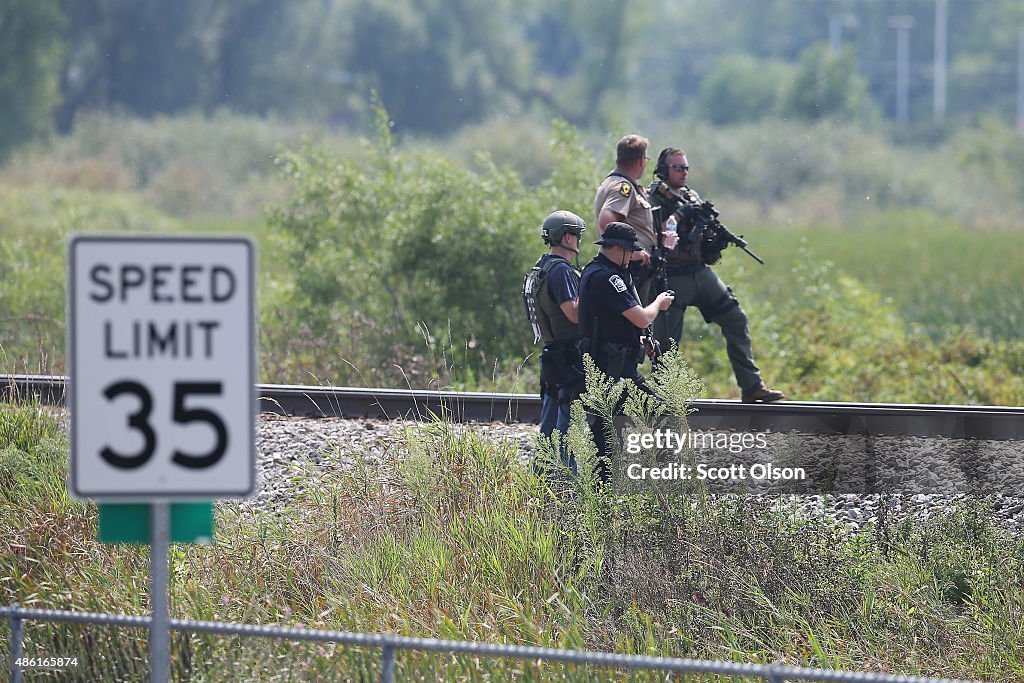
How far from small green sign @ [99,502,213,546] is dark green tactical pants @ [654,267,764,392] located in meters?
6.12

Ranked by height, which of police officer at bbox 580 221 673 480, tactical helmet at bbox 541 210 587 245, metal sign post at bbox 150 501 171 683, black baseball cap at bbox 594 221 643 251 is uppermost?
tactical helmet at bbox 541 210 587 245

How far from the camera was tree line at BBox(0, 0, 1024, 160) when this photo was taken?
209 feet

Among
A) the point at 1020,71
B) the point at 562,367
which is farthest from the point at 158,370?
the point at 1020,71

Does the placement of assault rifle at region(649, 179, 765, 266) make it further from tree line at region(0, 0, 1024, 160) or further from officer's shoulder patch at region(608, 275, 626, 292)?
tree line at region(0, 0, 1024, 160)

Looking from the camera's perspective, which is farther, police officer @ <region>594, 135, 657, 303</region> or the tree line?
the tree line

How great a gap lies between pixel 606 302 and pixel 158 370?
166 inches

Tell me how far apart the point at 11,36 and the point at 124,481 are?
5719 centimetres

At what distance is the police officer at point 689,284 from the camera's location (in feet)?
33.7

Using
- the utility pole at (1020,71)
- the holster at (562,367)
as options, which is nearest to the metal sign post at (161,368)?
the holster at (562,367)

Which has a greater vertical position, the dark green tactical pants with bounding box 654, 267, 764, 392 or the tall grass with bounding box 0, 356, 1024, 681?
the dark green tactical pants with bounding box 654, 267, 764, 392

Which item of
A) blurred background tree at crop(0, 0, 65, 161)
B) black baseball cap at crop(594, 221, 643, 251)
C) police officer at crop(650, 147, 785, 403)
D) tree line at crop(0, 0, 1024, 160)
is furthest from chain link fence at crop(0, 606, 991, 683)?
tree line at crop(0, 0, 1024, 160)

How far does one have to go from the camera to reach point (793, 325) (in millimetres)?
15938

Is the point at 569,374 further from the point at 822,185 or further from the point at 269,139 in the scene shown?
the point at 269,139

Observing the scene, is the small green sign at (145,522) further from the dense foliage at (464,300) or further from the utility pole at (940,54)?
the utility pole at (940,54)
